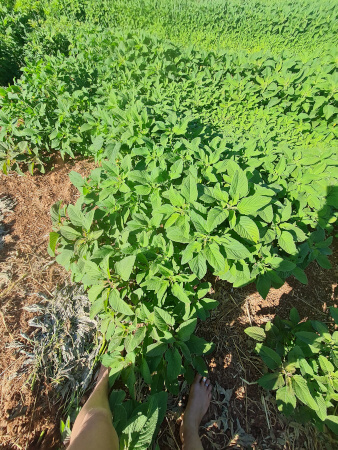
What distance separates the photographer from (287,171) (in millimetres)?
2018

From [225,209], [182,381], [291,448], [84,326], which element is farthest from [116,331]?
[291,448]

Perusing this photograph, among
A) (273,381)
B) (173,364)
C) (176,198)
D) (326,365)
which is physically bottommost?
(273,381)

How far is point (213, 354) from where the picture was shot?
2.04 metres

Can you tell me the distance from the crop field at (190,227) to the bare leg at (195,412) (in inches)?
3.9

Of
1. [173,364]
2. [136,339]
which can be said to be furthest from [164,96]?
[173,364]

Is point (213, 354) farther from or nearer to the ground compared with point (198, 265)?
nearer to the ground

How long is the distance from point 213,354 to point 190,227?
50.7 inches

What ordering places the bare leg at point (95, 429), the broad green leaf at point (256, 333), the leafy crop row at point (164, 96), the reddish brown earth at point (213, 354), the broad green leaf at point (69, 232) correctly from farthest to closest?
the leafy crop row at point (164, 96)
the broad green leaf at point (256, 333)
the reddish brown earth at point (213, 354)
the broad green leaf at point (69, 232)
the bare leg at point (95, 429)

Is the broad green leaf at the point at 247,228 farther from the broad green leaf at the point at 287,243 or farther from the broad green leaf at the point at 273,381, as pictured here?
the broad green leaf at the point at 273,381

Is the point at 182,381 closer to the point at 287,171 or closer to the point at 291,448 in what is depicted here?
the point at 291,448

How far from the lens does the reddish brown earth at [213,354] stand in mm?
1702

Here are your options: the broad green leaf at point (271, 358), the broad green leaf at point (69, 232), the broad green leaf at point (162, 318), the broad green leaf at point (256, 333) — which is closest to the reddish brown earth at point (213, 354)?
the broad green leaf at point (256, 333)

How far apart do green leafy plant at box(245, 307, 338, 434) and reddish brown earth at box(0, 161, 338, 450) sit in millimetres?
288

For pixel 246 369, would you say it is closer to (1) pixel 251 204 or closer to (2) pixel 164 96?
(1) pixel 251 204
